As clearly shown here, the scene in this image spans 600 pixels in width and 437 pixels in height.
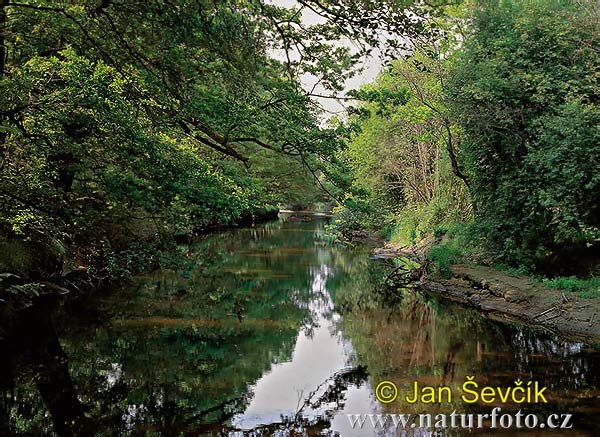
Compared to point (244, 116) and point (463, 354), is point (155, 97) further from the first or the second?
point (463, 354)

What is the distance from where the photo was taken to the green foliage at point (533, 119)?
12.5 m

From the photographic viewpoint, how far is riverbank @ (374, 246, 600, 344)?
37.2 feet

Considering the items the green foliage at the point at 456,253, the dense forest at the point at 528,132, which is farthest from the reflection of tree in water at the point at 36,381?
the green foliage at the point at 456,253

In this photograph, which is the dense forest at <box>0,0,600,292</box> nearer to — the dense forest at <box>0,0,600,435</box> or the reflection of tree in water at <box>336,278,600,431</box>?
the dense forest at <box>0,0,600,435</box>

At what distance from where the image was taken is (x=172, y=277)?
19500 mm

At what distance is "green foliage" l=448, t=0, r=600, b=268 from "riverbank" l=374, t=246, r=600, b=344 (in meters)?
1.10

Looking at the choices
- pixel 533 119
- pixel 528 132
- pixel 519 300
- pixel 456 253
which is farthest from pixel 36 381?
pixel 456 253

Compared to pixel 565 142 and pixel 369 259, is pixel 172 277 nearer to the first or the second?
pixel 369 259

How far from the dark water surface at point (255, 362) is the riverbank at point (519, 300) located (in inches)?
22.7

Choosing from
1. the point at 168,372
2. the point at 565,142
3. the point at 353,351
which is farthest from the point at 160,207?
the point at 565,142

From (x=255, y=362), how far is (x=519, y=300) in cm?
740

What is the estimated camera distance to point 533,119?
45.4 ft

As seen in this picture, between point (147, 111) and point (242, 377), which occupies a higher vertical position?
point (147, 111)

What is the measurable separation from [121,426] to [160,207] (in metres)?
4.13
